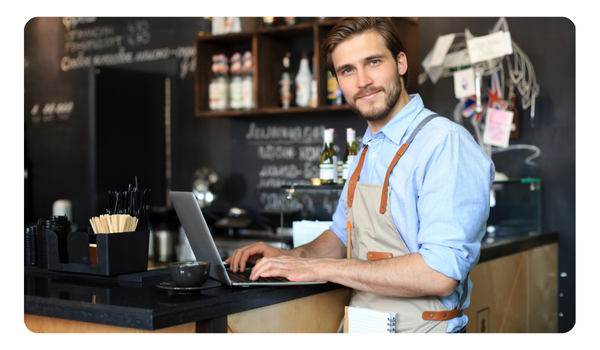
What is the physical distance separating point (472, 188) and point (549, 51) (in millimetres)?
1797

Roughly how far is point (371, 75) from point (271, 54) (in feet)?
6.25

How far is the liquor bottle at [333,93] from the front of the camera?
314cm

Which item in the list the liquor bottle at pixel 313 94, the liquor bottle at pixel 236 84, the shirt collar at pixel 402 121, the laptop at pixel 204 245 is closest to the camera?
the laptop at pixel 204 245

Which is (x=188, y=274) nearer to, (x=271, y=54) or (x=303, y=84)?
(x=303, y=84)

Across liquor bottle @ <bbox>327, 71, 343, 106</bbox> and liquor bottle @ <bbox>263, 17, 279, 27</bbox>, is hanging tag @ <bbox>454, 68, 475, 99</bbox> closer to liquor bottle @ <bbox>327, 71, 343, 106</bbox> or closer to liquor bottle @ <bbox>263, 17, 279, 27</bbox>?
Result: liquor bottle @ <bbox>327, 71, 343, 106</bbox>

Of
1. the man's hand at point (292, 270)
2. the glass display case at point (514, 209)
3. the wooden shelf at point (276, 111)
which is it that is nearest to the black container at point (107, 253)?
the man's hand at point (292, 270)

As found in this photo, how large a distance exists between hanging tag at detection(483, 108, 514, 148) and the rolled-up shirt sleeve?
1517 millimetres

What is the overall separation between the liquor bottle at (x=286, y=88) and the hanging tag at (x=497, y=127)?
108 centimetres

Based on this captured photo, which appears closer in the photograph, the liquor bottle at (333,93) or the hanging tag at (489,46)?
the hanging tag at (489,46)

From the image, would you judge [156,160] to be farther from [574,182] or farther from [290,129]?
[574,182]

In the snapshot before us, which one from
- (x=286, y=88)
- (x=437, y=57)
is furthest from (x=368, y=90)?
(x=286, y=88)

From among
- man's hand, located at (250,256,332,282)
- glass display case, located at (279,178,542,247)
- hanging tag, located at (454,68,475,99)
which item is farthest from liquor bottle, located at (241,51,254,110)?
man's hand, located at (250,256,332,282)

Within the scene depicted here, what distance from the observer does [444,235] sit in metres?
1.32

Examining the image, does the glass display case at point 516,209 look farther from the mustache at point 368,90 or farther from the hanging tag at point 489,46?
the mustache at point 368,90
